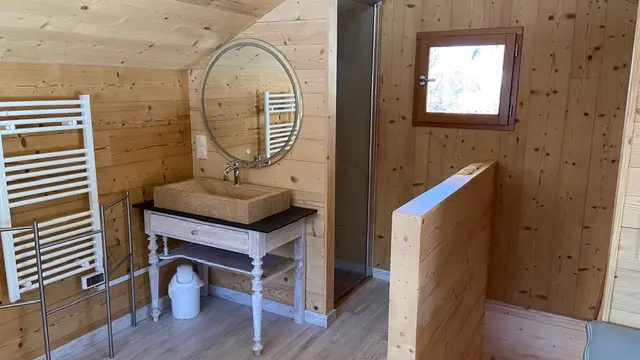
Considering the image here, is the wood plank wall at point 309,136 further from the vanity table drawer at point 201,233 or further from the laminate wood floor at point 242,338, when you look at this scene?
the vanity table drawer at point 201,233

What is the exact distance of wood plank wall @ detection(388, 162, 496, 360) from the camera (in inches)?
68.4

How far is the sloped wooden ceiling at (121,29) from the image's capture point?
2035 mm

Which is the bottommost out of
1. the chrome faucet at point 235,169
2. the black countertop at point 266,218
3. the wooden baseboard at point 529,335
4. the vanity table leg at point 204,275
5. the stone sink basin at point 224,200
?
the wooden baseboard at point 529,335

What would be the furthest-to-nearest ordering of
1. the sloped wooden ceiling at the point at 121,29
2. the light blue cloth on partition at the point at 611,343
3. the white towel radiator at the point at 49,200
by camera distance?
the white towel radiator at the point at 49,200 → the sloped wooden ceiling at the point at 121,29 → the light blue cloth on partition at the point at 611,343

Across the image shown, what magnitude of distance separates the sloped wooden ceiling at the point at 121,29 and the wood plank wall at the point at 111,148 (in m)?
0.08

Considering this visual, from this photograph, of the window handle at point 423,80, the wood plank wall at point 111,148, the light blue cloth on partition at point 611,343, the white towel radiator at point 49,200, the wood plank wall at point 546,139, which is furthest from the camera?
the window handle at point 423,80

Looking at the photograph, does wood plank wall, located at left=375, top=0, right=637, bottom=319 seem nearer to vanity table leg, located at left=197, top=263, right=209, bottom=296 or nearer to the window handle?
the window handle

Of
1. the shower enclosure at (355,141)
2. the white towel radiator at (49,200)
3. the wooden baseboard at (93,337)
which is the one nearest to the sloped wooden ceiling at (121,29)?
the white towel radiator at (49,200)

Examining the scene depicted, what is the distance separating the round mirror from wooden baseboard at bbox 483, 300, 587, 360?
6.03ft

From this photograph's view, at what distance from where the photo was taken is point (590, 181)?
9.67 ft

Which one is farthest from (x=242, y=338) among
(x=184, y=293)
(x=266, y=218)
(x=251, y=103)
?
(x=251, y=103)

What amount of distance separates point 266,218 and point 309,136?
0.54 metres

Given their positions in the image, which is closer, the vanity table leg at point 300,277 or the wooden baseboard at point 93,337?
the wooden baseboard at point 93,337

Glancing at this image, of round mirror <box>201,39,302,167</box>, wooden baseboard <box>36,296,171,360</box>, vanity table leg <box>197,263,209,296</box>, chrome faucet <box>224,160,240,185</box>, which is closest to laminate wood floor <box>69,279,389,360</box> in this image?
wooden baseboard <box>36,296,171,360</box>
